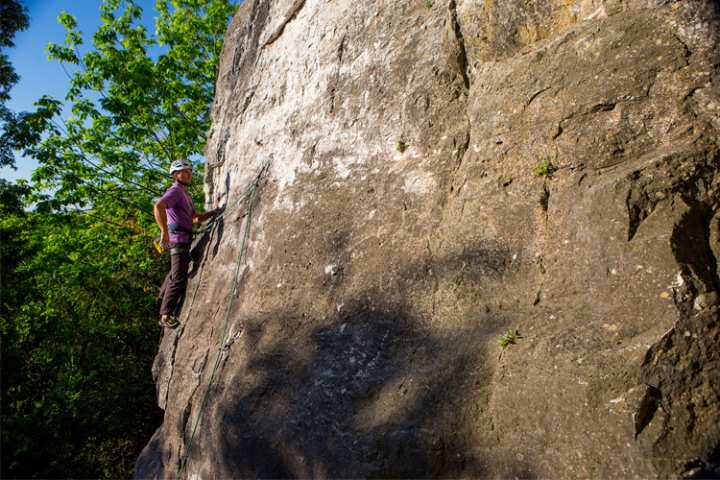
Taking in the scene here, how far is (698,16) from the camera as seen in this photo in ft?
10.4

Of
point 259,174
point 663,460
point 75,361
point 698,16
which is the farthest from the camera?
point 75,361

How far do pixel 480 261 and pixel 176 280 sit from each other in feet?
13.7

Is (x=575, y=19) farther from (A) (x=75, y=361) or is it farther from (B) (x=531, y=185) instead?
(A) (x=75, y=361)

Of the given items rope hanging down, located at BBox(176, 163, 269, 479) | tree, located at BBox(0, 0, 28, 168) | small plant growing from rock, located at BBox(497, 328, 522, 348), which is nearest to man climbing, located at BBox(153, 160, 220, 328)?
rope hanging down, located at BBox(176, 163, 269, 479)

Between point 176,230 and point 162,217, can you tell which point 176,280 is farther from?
point 162,217

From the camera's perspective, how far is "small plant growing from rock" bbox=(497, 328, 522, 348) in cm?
311

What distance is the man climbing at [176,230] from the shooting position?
6.10m

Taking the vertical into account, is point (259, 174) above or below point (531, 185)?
above

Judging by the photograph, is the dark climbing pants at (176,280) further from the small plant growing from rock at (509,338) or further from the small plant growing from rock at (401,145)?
the small plant growing from rock at (509,338)

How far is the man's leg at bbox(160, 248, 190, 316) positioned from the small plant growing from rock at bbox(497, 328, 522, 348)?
438 centimetres

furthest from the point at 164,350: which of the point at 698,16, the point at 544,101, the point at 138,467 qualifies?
the point at 698,16

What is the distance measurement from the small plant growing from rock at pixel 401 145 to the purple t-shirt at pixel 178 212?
3047 mm

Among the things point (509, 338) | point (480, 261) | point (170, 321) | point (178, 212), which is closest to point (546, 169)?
point (480, 261)

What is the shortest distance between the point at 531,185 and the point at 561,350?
1.19m
